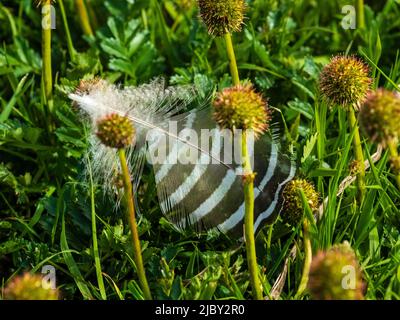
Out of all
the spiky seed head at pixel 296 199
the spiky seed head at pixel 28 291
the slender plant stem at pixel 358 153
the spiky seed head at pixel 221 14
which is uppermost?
the spiky seed head at pixel 221 14

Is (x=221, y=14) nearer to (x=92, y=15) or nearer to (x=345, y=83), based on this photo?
(x=345, y=83)

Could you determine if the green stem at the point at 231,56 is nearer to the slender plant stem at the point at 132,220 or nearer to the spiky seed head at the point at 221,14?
the spiky seed head at the point at 221,14

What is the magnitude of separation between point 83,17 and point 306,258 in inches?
75.0

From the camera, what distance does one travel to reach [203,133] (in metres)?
3.01

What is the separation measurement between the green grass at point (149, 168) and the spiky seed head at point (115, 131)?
0.55 m

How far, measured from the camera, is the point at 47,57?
3.40 metres

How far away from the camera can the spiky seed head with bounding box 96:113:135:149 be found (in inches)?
91.7

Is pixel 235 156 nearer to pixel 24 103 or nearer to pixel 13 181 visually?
pixel 13 181

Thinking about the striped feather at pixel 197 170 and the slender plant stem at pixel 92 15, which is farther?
the slender plant stem at pixel 92 15

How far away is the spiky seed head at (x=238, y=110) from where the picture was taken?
2387mm

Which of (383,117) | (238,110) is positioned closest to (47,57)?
(238,110)

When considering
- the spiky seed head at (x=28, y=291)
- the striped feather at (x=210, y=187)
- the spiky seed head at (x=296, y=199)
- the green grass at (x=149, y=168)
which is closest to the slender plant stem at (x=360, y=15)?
the green grass at (x=149, y=168)
